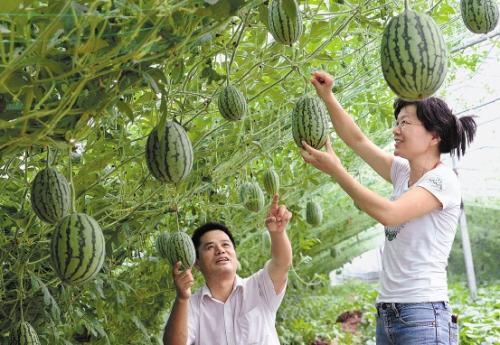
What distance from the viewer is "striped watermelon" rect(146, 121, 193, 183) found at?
211 cm

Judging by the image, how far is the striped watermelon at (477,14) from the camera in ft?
8.27

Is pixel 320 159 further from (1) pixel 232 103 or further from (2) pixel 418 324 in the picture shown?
(2) pixel 418 324

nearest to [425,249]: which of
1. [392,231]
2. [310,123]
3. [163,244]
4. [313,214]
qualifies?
[392,231]

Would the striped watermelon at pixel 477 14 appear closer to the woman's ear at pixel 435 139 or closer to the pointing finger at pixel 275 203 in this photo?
the woman's ear at pixel 435 139

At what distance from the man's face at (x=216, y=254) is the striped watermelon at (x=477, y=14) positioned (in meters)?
1.71

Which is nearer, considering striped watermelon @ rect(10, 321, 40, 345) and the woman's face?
striped watermelon @ rect(10, 321, 40, 345)

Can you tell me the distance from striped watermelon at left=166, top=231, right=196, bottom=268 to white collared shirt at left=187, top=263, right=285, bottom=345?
0.43m

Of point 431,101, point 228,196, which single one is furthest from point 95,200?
point 228,196

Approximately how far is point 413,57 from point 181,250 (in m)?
1.86

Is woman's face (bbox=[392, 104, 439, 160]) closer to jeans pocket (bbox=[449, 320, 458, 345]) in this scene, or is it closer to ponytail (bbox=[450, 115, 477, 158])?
ponytail (bbox=[450, 115, 477, 158])

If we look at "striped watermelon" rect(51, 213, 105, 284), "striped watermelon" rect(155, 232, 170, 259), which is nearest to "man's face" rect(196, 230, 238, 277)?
"striped watermelon" rect(155, 232, 170, 259)

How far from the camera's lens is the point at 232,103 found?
257 cm

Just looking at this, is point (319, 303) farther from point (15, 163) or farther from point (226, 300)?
point (15, 163)

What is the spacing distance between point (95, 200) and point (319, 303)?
Result: 27.1 ft
